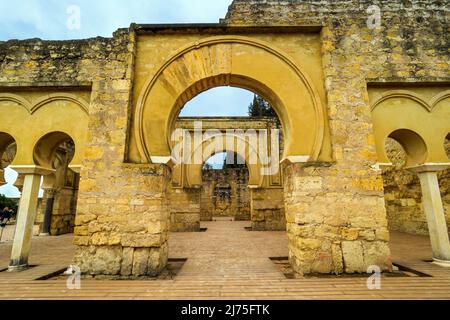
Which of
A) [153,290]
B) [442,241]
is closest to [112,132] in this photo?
[153,290]

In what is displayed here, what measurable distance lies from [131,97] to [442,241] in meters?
6.57

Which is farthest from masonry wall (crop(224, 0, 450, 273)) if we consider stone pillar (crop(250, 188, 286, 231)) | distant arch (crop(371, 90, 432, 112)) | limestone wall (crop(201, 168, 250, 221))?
limestone wall (crop(201, 168, 250, 221))

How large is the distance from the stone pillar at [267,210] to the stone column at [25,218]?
8.43m

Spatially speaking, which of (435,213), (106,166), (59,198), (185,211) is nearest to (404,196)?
(435,213)

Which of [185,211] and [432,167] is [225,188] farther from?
[432,167]

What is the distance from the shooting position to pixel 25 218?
4.68 metres

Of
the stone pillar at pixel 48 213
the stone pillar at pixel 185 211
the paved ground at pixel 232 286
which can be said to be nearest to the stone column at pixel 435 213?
the paved ground at pixel 232 286

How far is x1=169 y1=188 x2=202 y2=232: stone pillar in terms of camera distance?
1105cm

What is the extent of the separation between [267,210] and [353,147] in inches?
298

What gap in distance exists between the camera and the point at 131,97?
4.62 metres

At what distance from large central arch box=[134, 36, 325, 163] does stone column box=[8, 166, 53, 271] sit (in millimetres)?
2370

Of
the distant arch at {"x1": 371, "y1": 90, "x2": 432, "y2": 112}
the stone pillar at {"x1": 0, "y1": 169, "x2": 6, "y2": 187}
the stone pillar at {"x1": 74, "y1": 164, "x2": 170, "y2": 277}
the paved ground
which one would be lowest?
the paved ground

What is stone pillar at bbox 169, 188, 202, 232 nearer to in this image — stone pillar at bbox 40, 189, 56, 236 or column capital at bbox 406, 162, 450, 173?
stone pillar at bbox 40, 189, 56, 236

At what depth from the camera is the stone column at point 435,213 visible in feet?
14.6
